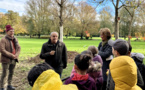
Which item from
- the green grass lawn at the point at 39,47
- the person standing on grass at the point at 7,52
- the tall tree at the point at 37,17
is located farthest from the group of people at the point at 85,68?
the tall tree at the point at 37,17

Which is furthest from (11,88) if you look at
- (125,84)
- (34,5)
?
(34,5)

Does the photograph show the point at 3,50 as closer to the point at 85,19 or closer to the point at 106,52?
the point at 106,52

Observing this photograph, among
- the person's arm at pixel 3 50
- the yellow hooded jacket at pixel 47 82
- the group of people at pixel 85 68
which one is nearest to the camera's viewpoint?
the yellow hooded jacket at pixel 47 82

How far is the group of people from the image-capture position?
1.47 metres

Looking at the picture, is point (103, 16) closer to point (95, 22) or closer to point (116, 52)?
point (95, 22)

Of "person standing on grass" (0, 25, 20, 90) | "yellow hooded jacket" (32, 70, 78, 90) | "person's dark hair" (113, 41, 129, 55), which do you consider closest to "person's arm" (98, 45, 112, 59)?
"person's dark hair" (113, 41, 129, 55)

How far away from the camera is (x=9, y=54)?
4.21 metres

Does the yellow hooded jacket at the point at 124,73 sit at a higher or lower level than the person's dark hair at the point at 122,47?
lower

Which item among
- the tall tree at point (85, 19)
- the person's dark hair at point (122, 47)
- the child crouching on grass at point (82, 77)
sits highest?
the tall tree at point (85, 19)

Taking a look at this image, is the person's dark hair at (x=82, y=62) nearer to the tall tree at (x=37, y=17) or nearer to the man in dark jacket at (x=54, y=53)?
the man in dark jacket at (x=54, y=53)

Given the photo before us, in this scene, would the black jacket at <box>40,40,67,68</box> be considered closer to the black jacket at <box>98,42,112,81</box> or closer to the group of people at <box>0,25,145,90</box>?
the group of people at <box>0,25,145,90</box>

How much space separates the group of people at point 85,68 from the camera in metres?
1.47

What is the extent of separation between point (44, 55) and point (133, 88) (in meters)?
Answer: 2.51

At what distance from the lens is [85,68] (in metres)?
2.10
